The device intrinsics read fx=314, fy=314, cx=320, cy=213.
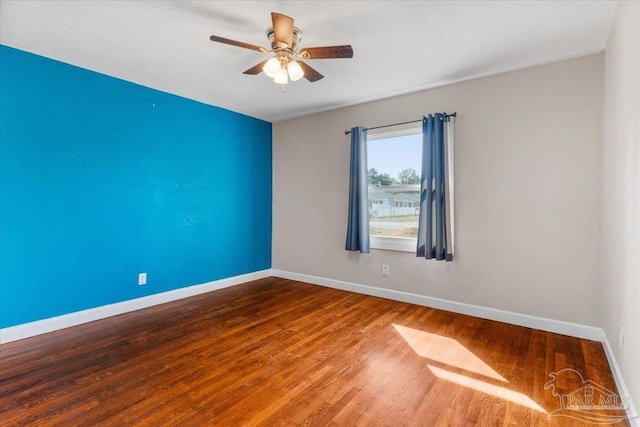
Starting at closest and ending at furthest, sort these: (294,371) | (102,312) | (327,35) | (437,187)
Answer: (294,371) < (327,35) < (102,312) < (437,187)

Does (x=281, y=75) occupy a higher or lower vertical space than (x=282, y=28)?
lower

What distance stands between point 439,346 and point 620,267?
1360 mm

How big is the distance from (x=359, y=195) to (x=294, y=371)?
2.38 meters

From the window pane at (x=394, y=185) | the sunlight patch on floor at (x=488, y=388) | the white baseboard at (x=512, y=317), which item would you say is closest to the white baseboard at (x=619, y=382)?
the white baseboard at (x=512, y=317)

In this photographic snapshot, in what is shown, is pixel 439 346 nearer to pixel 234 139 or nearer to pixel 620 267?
pixel 620 267

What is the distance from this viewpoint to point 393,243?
3.93 m

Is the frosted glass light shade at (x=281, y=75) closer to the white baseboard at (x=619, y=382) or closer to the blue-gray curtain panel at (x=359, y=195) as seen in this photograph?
the blue-gray curtain panel at (x=359, y=195)

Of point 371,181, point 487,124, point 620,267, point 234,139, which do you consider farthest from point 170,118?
point 620,267

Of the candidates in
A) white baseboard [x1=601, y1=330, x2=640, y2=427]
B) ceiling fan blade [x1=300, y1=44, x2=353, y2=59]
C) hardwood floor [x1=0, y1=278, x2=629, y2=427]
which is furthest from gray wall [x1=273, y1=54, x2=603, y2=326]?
ceiling fan blade [x1=300, y1=44, x2=353, y2=59]

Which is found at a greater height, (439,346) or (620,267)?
(620,267)

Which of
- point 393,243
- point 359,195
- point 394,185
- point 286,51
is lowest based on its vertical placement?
point 393,243

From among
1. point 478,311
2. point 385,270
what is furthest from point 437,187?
point 478,311

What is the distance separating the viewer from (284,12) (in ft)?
7.21

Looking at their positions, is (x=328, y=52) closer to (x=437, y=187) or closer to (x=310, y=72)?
(x=310, y=72)
